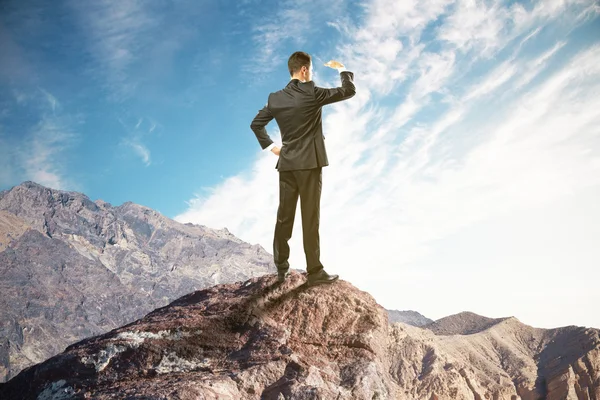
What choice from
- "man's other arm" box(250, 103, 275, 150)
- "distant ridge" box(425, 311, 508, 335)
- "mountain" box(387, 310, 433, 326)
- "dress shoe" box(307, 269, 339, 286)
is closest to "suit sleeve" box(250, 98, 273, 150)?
"man's other arm" box(250, 103, 275, 150)

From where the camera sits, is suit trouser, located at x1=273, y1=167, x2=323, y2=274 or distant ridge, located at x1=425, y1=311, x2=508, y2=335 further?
distant ridge, located at x1=425, y1=311, x2=508, y2=335

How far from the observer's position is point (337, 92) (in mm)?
4430

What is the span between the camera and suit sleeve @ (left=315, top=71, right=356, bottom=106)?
4.43 metres

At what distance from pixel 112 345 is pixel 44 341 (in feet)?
332

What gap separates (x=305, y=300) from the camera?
4.23 m

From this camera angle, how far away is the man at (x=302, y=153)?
4453mm

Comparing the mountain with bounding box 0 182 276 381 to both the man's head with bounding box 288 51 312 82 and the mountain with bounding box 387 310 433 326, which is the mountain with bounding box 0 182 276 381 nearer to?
the mountain with bounding box 387 310 433 326

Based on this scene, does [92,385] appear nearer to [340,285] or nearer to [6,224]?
[340,285]

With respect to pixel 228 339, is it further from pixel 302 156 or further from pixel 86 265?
pixel 86 265

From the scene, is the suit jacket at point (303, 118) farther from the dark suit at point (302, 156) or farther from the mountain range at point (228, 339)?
the mountain range at point (228, 339)

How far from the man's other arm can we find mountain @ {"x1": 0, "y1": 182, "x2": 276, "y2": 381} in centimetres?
8579

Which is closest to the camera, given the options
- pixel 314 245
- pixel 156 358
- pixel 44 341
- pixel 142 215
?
pixel 156 358

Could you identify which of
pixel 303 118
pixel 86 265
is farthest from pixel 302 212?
pixel 86 265

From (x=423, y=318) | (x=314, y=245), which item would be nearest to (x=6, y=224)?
(x=423, y=318)
